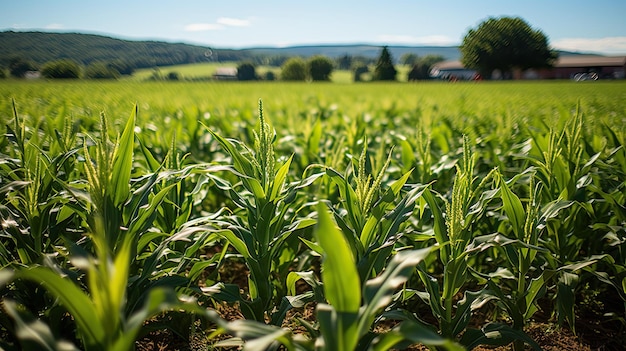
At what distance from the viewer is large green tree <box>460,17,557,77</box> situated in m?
6.66

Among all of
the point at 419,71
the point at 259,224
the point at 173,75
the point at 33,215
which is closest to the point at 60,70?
the point at 173,75

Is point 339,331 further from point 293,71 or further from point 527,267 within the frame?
point 293,71

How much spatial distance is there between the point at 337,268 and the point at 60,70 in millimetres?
8009

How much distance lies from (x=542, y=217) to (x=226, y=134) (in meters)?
3.67

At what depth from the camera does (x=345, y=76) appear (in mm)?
38000

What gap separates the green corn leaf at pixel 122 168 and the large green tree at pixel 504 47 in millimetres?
5869

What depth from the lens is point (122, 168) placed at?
1546 millimetres

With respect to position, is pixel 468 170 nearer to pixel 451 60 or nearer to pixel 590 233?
pixel 590 233

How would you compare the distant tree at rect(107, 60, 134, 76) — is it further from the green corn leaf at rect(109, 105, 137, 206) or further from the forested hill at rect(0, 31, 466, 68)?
the green corn leaf at rect(109, 105, 137, 206)

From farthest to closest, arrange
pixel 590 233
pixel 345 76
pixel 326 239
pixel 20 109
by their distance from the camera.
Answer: pixel 345 76, pixel 20 109, pixel 590 233, pixel 326 239

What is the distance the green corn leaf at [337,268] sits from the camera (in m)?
0.97

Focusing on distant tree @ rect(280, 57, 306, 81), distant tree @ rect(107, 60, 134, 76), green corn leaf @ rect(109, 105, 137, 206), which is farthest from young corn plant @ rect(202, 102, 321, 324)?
distant tree @ rect(280, 57, 306, 81)

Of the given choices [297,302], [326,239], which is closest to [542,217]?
[297,302]

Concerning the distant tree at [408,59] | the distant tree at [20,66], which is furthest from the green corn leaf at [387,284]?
the distant tree at [408,59]
